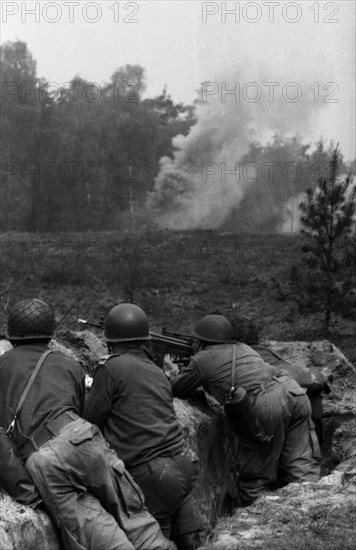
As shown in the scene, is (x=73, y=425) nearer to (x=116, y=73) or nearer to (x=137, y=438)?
(x=137, y=438)

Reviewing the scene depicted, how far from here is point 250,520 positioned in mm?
6414

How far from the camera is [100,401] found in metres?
6.18

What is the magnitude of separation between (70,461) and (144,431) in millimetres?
894

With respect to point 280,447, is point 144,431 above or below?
above

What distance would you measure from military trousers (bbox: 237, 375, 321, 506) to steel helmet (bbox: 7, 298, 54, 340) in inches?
96.4

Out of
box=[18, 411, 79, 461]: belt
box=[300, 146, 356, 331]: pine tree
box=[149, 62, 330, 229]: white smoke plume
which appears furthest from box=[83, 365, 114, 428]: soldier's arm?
box=[149, 62, 330, 229]: white smoke plume

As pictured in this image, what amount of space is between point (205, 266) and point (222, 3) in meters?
21.8

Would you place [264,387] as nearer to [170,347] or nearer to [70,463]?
[170,347]

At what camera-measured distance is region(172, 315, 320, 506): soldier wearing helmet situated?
307 inches

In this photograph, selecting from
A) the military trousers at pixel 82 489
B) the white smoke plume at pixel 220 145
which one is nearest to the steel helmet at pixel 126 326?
the military trousers at pixel 82 489

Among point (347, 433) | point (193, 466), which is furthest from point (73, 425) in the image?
point (347, 433)

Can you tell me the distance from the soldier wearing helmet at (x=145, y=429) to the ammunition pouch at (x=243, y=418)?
4.49 feet

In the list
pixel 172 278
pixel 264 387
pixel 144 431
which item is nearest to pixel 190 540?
pixel 144 431

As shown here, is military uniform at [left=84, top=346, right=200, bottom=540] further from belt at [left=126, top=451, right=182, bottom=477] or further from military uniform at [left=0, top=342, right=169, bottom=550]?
military uniform at [left=0, top=342, right=169, bottom=550]
